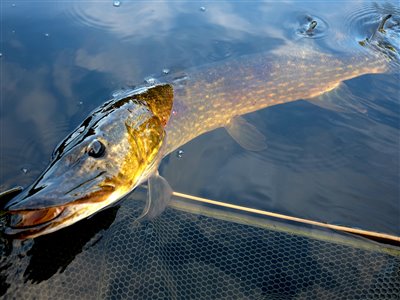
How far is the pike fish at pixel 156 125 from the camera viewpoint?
59.2 inches

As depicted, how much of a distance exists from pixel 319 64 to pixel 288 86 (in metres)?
0.46

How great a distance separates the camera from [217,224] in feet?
6.23

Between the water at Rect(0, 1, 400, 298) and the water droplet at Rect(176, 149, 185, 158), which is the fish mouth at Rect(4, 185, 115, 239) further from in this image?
the water droplet at Rect(176, 149, 185, 158)

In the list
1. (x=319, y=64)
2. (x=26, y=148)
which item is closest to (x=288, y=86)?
(x=319, y=64)

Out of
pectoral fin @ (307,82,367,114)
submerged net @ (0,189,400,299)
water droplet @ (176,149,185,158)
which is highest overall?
pectoral fin @ (307,82,367,114)

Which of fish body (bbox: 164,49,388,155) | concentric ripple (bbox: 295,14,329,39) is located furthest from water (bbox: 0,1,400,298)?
fish body (bbox: 164,49,388,155)

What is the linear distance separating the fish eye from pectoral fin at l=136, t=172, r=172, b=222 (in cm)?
43

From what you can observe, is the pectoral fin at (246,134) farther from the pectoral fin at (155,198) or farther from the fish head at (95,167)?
the pectoral fin at (155,198)

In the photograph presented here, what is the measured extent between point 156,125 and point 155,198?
53cm

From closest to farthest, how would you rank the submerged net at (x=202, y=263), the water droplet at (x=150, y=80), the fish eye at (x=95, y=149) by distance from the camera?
the submerged net at (x=202, y=263), the fish eye at (x=95, y=149), the water droplet at (x=150, y=80)

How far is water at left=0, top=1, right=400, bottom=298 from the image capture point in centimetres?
236

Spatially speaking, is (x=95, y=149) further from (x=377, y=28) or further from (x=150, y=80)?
(x=377, y=28)

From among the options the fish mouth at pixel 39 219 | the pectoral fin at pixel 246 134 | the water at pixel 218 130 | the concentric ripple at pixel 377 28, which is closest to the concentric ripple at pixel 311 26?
the water at pixel 218 130

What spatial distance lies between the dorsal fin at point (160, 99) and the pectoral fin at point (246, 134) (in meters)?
0.60
